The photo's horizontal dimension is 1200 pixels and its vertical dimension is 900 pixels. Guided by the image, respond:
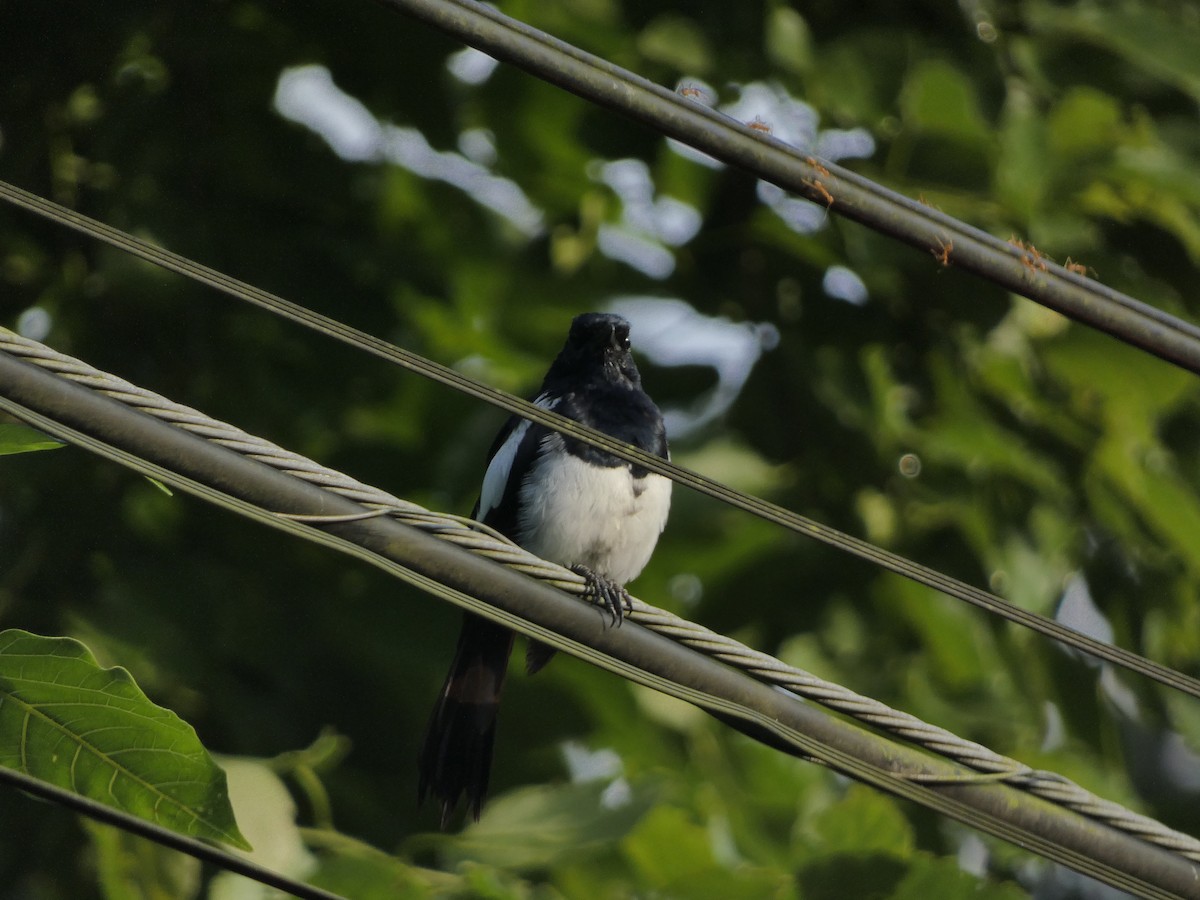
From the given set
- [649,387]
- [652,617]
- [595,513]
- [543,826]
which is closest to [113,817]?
[652,617]

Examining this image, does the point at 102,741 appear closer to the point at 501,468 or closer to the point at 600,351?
the point at 501,468

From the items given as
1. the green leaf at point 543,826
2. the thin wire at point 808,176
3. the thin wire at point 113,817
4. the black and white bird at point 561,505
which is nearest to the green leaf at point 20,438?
the thin wire at point 113,817

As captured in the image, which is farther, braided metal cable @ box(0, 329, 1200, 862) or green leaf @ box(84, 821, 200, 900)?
green leaf @ box(84, 821, 200, 900)

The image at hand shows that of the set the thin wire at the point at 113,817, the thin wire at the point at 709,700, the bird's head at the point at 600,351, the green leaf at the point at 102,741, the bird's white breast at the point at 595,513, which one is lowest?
the thin wire at the point at 113,817

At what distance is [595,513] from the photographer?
3547mm

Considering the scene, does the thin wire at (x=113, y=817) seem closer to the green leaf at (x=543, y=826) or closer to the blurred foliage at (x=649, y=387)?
the blurred foliage at (x=649, y=387)

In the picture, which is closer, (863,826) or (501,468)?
(863,826)

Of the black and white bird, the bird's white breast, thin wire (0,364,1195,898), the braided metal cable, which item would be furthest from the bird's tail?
thin wire (0,364,1195,898)

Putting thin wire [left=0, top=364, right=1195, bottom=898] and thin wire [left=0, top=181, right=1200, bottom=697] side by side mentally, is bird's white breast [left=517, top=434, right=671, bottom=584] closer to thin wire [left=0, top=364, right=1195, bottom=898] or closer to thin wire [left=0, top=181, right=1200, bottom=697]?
thin wire [left=0, top=181, right=1200, bottom=697]

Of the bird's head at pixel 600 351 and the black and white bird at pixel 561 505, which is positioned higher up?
the bird's head at pixel 600 351

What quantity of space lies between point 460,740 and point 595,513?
672 millimetres

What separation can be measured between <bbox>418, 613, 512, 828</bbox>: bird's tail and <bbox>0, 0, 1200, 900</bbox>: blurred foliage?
0.05m

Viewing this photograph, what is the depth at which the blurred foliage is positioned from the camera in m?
2.97

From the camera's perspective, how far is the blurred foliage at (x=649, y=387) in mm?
2973
